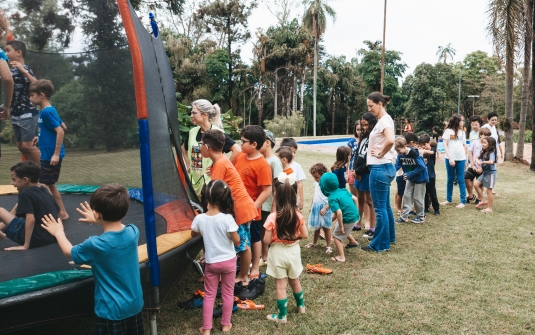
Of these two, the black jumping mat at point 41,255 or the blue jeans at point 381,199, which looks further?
the blue jeans at point 381,199

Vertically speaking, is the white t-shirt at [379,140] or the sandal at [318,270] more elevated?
the white t-shirt at [379,140]

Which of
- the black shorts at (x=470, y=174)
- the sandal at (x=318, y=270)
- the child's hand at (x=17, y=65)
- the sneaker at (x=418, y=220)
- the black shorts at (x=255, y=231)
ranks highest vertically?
the child's hand at (x=17, y=65)

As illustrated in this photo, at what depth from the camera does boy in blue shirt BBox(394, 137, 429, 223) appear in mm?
5898

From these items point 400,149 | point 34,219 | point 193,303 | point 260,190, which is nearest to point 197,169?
point 260,190

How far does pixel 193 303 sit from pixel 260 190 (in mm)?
1097

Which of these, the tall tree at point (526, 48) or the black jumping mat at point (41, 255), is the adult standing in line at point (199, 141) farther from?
the tall tree at point (526, 48)

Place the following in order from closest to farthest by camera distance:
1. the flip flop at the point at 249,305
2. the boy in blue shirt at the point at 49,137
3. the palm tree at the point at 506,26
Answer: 1. the boy in blue shirt at the point at 49,137
2. the flip flop at the point at 249,305
3. the palm tree at the point at 506,26

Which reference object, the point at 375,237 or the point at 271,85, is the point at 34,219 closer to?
the point at 375,237

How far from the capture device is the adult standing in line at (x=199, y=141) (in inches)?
150

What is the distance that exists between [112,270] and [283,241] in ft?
4.21

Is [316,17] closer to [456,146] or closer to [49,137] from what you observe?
[456,146]

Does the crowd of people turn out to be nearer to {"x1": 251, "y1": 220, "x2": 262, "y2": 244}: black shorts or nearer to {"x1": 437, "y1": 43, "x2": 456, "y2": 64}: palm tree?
{"x1": 251, "y1": 220, "x2": 262, "y2": 244}: black shorts

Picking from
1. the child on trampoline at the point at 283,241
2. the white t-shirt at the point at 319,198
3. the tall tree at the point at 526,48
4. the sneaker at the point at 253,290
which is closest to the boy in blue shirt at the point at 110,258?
the child on trampoline at the point at 283,241

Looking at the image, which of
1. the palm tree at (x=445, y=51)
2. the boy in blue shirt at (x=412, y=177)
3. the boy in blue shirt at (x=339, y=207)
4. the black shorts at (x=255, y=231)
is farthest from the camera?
the palm tree at (x=445, y=51)
